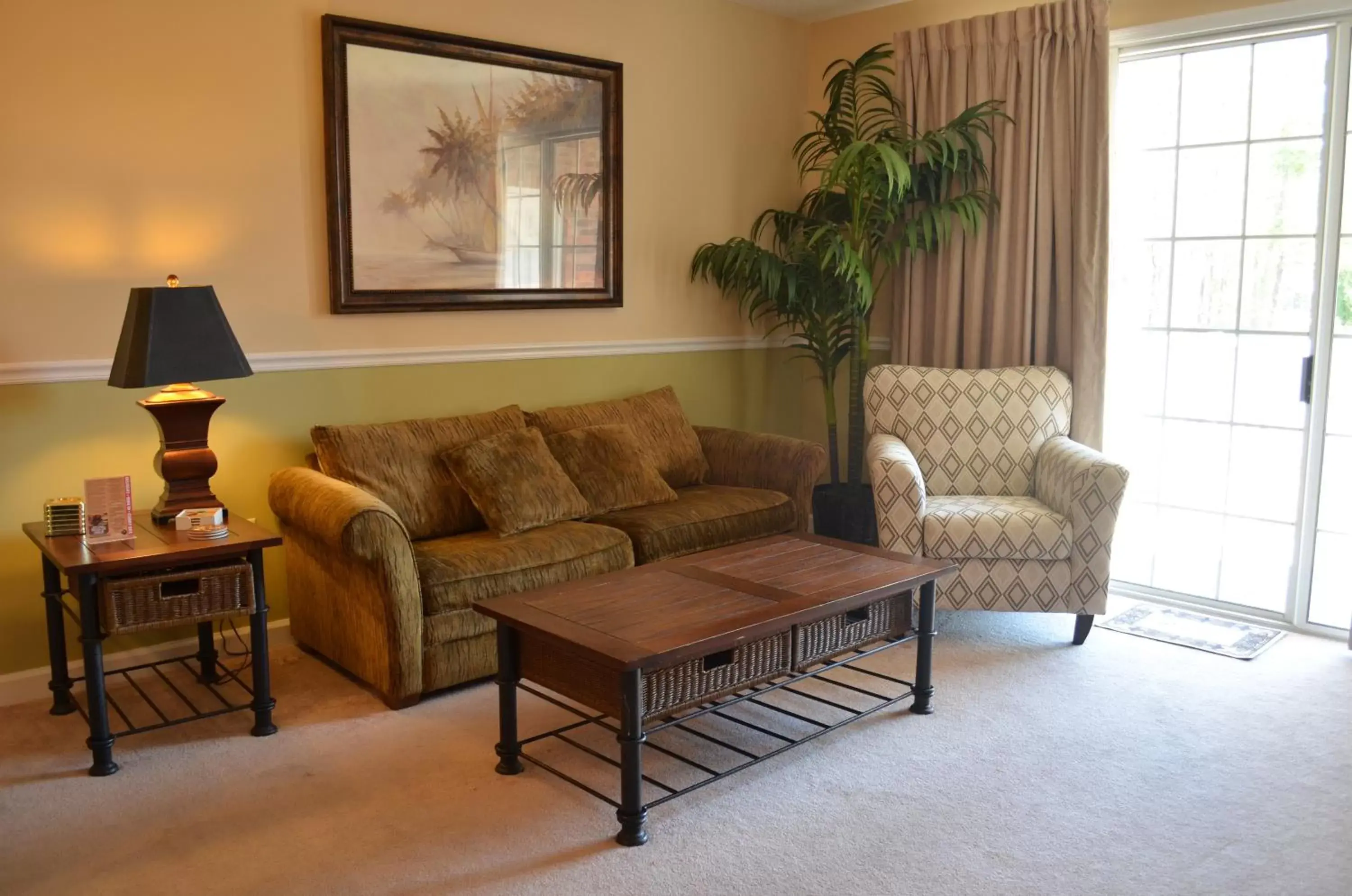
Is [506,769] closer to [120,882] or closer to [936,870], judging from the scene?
[120,882]

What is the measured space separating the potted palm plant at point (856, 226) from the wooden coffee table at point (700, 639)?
152cm

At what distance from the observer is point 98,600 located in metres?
2.84

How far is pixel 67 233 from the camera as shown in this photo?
3293mm

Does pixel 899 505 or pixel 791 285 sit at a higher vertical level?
pixel 791 285

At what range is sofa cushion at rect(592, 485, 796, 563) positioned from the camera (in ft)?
12.6

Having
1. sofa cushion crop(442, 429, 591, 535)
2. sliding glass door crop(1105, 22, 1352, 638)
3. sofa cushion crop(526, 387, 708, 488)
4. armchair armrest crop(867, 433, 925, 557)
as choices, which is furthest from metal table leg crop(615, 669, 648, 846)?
sliding glass door crop(1105, 22, 1352, 638)

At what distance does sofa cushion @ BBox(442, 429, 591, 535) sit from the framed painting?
0.64 m

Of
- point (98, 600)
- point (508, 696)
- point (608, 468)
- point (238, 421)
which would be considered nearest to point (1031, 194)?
point (608, 468)

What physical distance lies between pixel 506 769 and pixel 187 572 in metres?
1.01

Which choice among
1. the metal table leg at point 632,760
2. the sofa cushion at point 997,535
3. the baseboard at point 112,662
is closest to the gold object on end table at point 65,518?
the baseboard at point 112,662

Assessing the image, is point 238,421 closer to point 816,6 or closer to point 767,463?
point 767,463

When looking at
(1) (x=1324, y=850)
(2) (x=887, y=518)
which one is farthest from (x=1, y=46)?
(1) (x=1324, y=850)

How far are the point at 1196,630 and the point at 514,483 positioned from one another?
253 centimetres

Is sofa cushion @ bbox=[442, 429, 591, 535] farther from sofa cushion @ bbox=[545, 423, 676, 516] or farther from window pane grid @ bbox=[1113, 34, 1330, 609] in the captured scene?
window pane grid @ bbox=[1113, 34, 1330, 609]
